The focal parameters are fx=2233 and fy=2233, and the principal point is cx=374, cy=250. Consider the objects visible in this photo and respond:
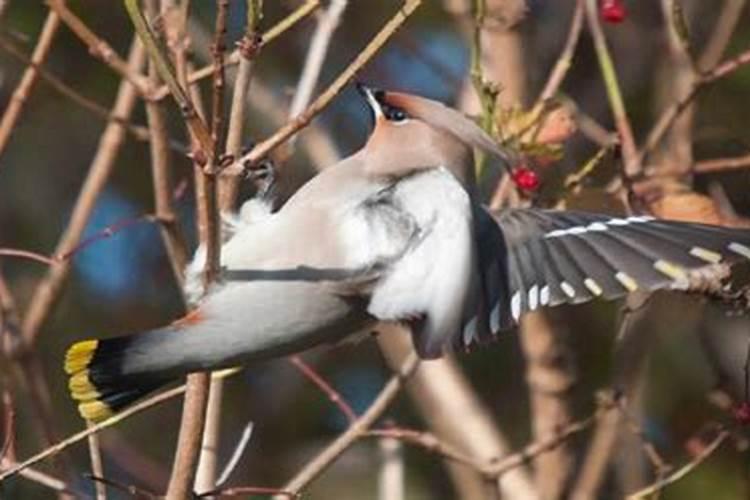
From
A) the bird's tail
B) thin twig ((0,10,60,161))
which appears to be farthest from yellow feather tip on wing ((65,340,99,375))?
thin twig ((0,10,60,161))

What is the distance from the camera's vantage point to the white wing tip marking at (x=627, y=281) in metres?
2.58

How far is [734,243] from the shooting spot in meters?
2.61

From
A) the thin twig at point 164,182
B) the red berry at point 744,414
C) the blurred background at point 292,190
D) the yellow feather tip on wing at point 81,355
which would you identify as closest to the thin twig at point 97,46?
the thin twig at point 164,182

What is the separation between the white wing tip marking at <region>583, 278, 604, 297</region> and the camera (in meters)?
2.60

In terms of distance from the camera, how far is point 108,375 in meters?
2.58

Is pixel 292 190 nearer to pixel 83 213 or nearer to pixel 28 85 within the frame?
pixel 83 213

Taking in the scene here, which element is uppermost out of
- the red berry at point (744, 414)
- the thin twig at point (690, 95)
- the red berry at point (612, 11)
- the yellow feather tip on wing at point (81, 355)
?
the red berry at point (612, 11)

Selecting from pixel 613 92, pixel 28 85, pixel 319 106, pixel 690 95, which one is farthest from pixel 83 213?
pixel 319 106

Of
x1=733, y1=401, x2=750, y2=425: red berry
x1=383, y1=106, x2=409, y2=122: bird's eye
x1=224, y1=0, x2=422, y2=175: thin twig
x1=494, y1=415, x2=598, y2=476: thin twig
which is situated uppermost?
x1=224, y1=0, x2=422, y2=175: thin twig

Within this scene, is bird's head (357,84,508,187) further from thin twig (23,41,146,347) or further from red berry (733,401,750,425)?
thin twig (23,41,146,347)

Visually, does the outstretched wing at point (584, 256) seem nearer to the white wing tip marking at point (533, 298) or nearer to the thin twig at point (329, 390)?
the white wing tip marking at point (533, 298)

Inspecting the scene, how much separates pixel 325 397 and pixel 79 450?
0.64 metres

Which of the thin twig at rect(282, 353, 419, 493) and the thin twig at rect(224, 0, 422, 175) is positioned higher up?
the thin twig at rect(224, 0, 422, 175)

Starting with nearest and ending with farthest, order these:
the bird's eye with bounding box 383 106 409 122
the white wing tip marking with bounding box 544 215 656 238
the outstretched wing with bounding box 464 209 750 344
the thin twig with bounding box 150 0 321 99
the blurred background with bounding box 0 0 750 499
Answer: the thin twig with bounding box 150 0 321 99 → the outstretched wing with bounding box 464 209 750 344 → the white wing tip marking with bounding box 544 215 656 238 → the bird's eye with bounding box 383 106 409 122 → the blurred background with bounding box 0 0 750 499
